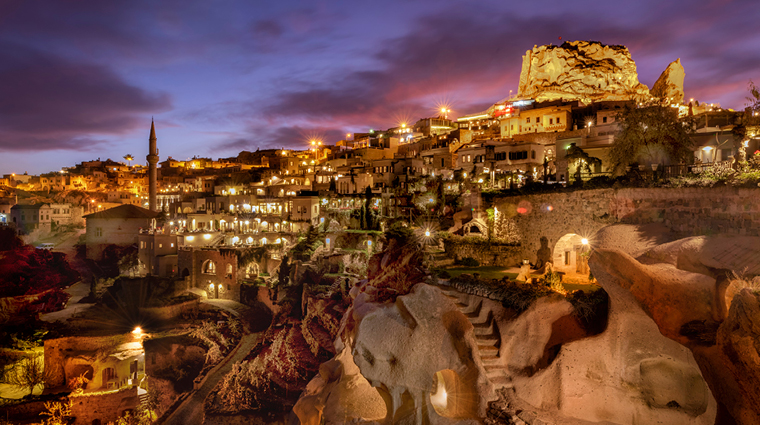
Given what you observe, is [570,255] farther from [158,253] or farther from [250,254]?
[158,253]

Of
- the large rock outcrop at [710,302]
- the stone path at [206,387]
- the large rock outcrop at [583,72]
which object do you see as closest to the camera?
the large rock outcrop at [710,302]

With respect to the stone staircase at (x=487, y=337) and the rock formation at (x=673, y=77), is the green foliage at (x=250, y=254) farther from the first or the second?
the rock formation at (x=673, y=77)

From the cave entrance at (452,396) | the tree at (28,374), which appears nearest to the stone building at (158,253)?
the tree at (28,374)

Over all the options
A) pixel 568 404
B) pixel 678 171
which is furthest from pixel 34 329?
pixel 678 171

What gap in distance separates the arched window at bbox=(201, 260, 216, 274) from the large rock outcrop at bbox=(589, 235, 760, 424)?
33649mm

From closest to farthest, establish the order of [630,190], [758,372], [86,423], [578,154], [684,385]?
[758,372]
[684,385]
[630,190]
[86,423]
[578,154]

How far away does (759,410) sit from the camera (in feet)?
26.2

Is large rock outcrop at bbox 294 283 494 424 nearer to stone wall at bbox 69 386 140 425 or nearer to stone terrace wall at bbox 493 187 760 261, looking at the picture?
stone terrace wall at bbox 493 187 760 261

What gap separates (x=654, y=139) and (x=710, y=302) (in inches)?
501

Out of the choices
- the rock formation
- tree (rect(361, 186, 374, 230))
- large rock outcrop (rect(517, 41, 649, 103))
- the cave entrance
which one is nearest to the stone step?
the cave entrance

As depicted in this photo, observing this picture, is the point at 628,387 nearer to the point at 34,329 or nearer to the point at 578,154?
the point at 578,154

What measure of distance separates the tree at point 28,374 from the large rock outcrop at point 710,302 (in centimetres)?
3041

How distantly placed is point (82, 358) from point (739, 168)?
34.7 m

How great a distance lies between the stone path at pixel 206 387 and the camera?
23.6 metres
